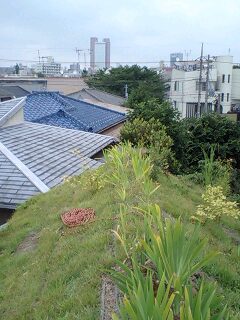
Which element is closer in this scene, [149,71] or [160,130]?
[160,130]

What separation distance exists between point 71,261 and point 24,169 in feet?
17.7

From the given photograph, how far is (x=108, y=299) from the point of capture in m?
3.12

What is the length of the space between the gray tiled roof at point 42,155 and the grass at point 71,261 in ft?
6.17

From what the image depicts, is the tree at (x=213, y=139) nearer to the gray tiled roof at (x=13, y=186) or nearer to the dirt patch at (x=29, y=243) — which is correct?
the gray tiled roof at (x=13, y=186)

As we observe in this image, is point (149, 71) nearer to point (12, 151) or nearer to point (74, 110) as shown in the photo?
point (74, 110)

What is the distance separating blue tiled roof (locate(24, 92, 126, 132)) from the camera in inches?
680

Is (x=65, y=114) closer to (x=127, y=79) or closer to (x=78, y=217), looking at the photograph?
(x=78, y=217)

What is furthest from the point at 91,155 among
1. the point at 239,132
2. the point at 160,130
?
the point at 239,132

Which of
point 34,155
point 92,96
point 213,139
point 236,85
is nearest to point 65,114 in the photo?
point 213,139

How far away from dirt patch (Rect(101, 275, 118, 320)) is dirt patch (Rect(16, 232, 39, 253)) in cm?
220

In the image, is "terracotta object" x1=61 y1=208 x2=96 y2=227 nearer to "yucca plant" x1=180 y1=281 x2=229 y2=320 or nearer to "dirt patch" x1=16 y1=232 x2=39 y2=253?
"dirt patch" x1=16 y1=232 x2=39 y2=253

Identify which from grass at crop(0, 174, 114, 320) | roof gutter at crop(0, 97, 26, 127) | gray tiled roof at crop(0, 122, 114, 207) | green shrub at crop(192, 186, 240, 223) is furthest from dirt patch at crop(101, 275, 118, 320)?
roof gutter at crop(0, 97, 26, 127)

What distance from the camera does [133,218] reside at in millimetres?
4293

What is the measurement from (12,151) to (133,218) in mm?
6499
